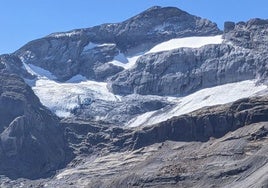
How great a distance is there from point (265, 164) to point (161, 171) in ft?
92.8

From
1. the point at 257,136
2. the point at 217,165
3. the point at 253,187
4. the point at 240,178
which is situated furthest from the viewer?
the point at 257,136

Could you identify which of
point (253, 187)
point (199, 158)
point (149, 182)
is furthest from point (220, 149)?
point (253, 187)

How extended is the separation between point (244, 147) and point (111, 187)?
2969 centimetres

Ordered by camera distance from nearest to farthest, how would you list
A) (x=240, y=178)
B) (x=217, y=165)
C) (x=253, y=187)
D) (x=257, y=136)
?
(x=253, y=187)
(x=240, y=178)
(x=217, y=165)
(x=257, y=136)

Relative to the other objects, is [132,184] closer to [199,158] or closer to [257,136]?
[199,158]

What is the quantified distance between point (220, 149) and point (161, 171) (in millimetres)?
13946

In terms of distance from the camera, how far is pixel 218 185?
176m

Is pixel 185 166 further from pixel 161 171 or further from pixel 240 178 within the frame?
pixel 240 178

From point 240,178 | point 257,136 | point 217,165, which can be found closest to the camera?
point 240,178

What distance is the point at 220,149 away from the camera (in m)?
197

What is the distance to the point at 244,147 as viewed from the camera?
194 metres

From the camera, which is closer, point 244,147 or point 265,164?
point 265,164

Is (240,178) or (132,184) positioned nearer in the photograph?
(240,178)

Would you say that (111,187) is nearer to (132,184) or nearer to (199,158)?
(132,184)
